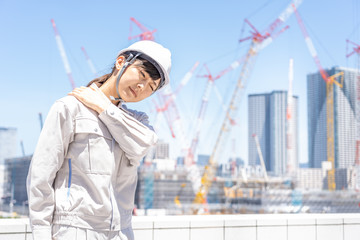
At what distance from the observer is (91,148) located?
1.26m

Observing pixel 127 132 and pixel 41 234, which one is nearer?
pixel 41 234

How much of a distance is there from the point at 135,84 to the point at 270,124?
114m

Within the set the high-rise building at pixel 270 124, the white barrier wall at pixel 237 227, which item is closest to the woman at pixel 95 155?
the white barrier wall at pixel 237 227

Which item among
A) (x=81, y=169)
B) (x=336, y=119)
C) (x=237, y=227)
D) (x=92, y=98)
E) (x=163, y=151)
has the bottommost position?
(x=237, y=227)

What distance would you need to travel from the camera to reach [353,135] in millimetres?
82062

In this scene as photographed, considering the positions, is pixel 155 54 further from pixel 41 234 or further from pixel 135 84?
pixel 41 234

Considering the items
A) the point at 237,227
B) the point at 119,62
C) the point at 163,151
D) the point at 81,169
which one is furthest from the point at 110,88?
the point at 163,151

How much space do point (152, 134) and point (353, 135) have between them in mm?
88045

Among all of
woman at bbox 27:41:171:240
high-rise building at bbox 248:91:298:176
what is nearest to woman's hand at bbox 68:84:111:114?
woman at bbox 27:41:171:240

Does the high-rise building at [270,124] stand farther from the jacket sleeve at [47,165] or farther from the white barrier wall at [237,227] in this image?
the jacket sleeve at [47,165]

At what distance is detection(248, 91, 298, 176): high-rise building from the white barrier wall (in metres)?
105

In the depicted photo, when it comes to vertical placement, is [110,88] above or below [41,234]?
above

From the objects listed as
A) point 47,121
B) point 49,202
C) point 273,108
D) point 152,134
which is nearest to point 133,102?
point 152,134

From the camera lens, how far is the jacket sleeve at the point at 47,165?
1174mm
